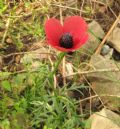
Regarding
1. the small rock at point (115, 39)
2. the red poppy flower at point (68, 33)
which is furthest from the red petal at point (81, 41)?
the small rock at point (115, 39)

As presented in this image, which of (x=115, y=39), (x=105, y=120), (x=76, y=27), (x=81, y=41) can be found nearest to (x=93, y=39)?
(x=115, y=39)

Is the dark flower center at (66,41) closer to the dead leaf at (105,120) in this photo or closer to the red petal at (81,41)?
the red petal at (81,41)

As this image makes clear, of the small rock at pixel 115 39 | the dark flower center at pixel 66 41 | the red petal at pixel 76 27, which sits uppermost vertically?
the red petal at pixel 76 27

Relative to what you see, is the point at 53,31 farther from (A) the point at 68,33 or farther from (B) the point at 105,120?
(B) the point at 105,120

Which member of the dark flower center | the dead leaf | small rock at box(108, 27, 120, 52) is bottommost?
the dead leaf

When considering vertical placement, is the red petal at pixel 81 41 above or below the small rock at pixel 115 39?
above

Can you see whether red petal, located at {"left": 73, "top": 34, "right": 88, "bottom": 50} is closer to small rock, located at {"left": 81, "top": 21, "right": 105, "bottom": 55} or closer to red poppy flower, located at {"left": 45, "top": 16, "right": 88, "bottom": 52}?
red poppy flower, located at {"left": 45, "top": 16, "right": 88, "bottom": 52}

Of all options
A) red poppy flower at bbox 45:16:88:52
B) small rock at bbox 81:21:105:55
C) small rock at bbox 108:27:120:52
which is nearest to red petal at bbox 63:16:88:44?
red poppy flower at bbox 45:16:88:52
